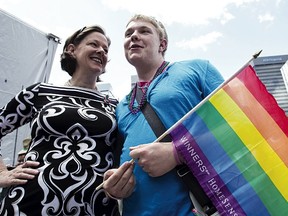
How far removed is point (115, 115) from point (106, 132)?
185 mm

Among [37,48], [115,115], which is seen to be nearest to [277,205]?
[115,115]

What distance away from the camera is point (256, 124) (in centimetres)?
126

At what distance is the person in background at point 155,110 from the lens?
1.24 meters

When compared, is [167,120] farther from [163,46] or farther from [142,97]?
[163,46]

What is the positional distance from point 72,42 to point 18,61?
1.83 m

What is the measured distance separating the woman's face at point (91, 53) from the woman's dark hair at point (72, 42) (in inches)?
1.2

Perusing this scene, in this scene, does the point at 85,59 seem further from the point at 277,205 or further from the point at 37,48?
the point at 37,48

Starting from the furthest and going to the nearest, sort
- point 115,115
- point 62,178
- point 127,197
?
1. point 115,115
2. point 62,178
3. point 127,197

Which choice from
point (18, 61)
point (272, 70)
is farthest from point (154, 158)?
point (272, 70)

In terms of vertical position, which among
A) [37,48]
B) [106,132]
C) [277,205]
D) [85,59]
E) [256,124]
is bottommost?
[277,205]

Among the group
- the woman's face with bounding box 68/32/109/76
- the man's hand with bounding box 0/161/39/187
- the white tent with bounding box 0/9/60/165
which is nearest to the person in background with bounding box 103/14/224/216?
the woman's face with bounding box 68/32/109/76

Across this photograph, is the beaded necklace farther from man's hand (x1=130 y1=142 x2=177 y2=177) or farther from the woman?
man's hand (x1=130 y1=142 x2=177 y2=177)

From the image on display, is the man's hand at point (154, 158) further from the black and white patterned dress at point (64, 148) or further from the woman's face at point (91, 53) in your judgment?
the woman's face at point (91, 53)

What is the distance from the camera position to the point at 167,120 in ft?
4.59
